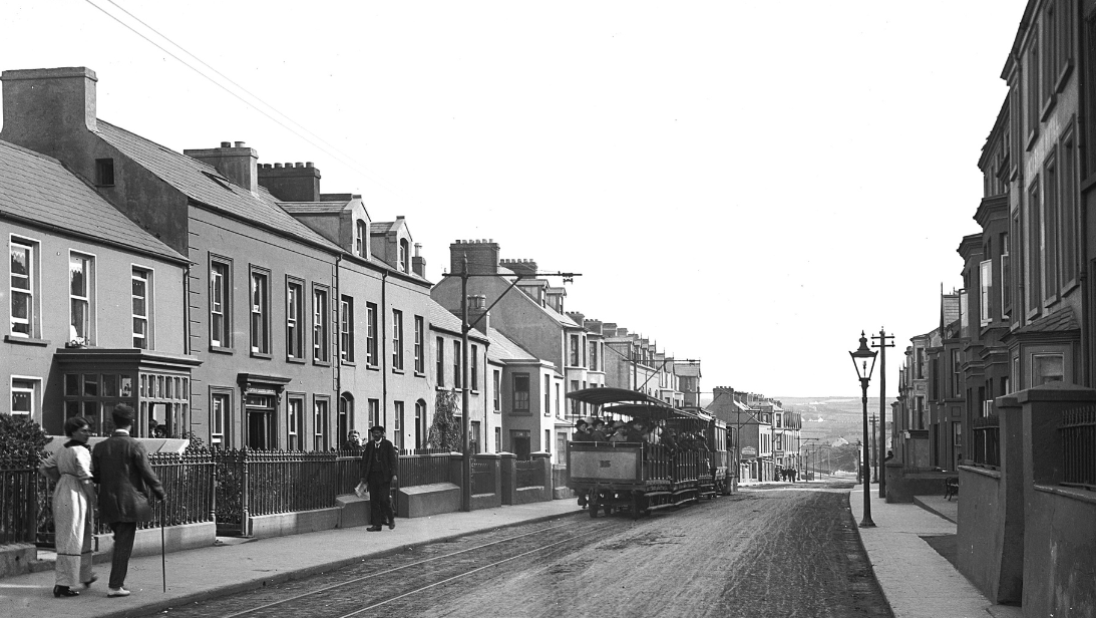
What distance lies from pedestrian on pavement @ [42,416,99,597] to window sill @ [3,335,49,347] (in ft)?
33.3

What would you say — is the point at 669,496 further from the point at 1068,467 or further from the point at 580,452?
the point at 1068,467

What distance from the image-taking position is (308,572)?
17.0 meters

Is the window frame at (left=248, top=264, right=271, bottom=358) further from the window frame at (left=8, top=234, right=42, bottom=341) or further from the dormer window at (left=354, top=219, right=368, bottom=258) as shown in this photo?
the window frame at (left=8, top=234, right=42, bottom=341)

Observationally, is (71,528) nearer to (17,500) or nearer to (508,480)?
(17,500)

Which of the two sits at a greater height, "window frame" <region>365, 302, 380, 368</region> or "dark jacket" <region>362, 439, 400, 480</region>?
"window frame" <region>365, 302, 380, 368</region>

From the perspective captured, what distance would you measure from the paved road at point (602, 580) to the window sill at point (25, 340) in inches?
345

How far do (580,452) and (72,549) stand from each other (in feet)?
67.6

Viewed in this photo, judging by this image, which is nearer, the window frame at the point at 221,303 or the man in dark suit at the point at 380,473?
the man in dark suit at the point at 380,473

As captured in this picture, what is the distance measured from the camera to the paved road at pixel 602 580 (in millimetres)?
13328

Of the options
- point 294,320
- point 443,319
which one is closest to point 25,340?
point 294,320

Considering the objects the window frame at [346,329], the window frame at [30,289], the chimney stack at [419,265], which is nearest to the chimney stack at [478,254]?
the chimney stack at [419,265]

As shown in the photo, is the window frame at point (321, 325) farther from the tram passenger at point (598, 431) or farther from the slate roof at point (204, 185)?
the tram passenger at point (598, 431)

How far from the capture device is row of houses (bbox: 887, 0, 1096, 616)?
10.8 metres

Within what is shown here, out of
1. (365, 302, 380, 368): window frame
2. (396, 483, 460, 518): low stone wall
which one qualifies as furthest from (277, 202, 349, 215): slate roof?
(396, 483, 460, 518): low stone wall
